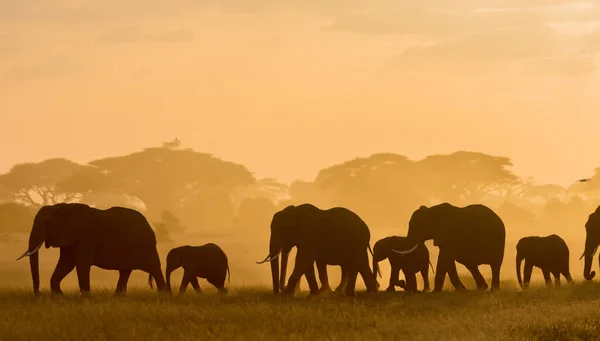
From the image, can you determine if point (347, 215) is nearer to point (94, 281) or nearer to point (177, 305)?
point (177, 305)

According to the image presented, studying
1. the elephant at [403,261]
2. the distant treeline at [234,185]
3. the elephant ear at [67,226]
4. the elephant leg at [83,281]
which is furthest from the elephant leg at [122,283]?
the distant treeline at [234,185]

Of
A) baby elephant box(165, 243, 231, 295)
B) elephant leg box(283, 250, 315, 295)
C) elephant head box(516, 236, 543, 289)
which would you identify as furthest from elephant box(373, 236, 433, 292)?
baby elephant box(165, 243, 231, 295)

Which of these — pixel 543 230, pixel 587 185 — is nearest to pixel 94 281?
pixel 543 230

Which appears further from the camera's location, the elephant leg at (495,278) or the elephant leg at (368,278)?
the elephant leg at (495,278)

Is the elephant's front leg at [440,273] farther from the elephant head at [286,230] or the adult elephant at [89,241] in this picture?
the adult elephant at [89,241]

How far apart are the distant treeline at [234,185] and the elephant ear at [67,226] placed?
50.3 metres

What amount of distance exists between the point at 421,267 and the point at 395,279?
4.47ft

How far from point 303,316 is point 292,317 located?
0.45m

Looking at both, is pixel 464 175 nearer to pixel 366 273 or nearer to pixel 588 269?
pixel 588 269

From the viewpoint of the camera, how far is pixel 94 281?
46.9 meters

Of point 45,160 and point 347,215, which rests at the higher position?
point 45,160

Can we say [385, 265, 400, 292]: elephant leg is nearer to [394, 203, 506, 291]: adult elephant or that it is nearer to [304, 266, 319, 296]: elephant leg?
[394, 203, 506, 291]: adult elephant

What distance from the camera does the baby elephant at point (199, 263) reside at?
2922 centimetres

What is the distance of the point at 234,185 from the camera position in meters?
84.2
